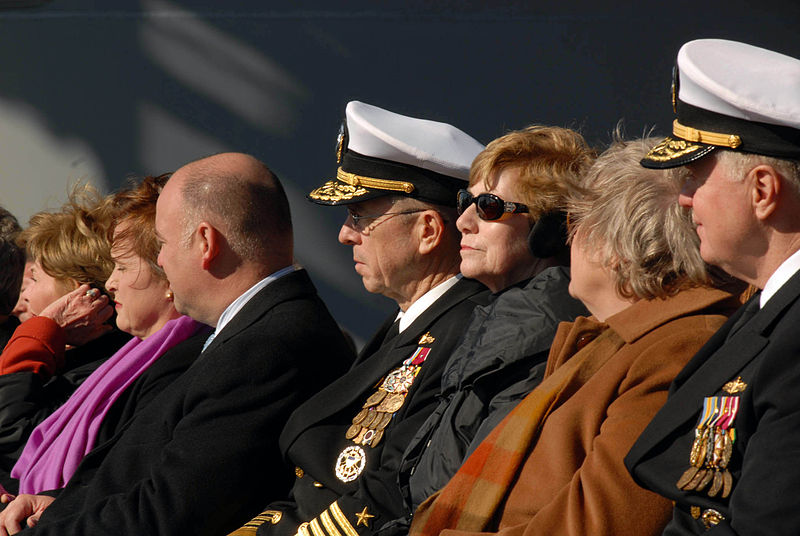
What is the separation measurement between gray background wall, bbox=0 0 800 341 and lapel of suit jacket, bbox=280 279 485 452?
233 centimetres

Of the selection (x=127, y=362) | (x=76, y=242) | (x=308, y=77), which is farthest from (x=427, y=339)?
(x=308, y=77)

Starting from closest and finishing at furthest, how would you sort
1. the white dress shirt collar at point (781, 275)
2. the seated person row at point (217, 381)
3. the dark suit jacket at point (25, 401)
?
the white dress shirt collar at point (781, 275) → the seated person row at point (217, 381) → the dark suit jacket at point (25, 401)

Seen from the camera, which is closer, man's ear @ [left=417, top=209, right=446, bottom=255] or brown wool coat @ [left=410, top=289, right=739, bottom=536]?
brown wool coat @ [left=410, top=289, right=739, bottom=536]

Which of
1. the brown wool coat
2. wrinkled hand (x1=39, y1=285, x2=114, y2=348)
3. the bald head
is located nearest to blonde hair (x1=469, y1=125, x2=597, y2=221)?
the brown wool coat

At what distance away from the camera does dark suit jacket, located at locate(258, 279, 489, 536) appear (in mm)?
2910

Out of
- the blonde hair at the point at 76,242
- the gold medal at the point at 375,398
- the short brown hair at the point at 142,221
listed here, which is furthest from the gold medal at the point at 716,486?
the blonde hair at the point at 76,242

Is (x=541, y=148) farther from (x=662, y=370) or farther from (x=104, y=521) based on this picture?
(x=104, y=521)

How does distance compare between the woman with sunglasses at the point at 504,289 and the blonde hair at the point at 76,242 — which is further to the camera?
the blonde hair at the point at 76,242

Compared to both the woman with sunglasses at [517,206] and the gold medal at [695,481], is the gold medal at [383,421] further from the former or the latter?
the gold medal at [695,481]

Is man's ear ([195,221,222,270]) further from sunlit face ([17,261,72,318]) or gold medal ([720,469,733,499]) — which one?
gold medal ([720,469,733,499])

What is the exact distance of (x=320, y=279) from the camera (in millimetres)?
6078

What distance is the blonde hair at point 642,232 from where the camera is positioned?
252cm

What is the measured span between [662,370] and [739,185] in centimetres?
42

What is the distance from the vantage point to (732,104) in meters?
2.21
